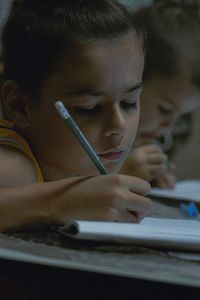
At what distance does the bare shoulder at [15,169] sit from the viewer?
80 centimetres

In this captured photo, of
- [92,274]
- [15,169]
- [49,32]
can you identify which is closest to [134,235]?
[92,274]

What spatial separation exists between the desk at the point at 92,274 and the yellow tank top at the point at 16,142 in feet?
0.87

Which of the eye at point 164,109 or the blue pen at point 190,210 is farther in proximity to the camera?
the eye at point 164,109

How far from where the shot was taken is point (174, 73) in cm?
133

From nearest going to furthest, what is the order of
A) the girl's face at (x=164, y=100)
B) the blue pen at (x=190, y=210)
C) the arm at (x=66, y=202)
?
the arm at (x=66, y=202) < the blue pen at (x=190, y=210) < the girl's face at (x=164, y=100)

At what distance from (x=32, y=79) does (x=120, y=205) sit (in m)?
0.24

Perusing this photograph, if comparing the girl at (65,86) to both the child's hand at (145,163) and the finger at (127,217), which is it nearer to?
the finger at (127,217)

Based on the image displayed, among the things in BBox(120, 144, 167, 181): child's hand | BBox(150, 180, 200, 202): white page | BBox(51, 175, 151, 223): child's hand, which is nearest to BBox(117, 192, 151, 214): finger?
BBox(51, 175, 151, 223): child's hand

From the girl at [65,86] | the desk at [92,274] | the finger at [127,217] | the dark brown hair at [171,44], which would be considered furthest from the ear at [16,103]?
the dark brown hair at [171,44]

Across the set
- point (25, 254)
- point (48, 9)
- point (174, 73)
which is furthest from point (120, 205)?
point (174, 73)

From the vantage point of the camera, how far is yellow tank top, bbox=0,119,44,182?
855 millimetres

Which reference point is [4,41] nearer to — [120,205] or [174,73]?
[120,205]

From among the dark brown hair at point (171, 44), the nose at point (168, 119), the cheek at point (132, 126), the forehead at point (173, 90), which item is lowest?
the nose at point (168, 119)

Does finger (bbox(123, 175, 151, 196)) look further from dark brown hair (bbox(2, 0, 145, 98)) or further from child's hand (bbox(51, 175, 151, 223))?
dark brown hair (bbox(2, 0, 145, 98))
